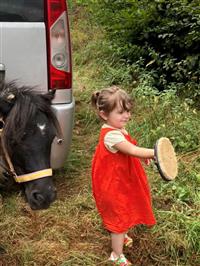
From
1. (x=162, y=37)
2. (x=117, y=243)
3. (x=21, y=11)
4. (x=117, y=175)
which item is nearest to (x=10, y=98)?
(x=117, y=175)

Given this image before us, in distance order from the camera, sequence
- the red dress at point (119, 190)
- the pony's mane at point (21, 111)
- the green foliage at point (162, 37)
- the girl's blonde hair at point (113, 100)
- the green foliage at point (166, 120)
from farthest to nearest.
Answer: the green foliage at point (162, 37) < the green foliage at point (166, 120) < the red dress at point (119, 190) < the girl's blonde hair at point (113, 100) < the pony's mane at point (21, 111)

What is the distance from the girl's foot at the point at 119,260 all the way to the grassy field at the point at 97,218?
6cm

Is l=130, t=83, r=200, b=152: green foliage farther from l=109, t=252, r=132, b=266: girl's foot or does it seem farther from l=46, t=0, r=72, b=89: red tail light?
l=109, t=252, r=132, b=266: girl's foot

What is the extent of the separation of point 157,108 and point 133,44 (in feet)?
6.16

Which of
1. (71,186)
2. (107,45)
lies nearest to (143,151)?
(71,186)

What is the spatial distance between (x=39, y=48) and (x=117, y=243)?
150 centimetres

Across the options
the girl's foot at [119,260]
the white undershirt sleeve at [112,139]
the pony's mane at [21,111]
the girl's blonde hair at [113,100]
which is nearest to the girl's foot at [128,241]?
the girl's foot at [119,260]

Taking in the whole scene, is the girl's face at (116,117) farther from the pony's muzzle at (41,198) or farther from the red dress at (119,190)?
the pony's muzzle at (41,198)

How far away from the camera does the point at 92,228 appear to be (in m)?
3.59

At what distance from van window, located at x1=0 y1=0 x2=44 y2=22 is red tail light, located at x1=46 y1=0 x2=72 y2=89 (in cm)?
7

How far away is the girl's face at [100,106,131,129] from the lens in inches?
115

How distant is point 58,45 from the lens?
3.55 m

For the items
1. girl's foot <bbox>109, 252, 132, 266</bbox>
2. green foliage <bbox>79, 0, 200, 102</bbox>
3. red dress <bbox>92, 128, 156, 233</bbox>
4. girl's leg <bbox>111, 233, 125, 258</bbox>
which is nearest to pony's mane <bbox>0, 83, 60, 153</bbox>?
red dress <bbox>92, 128, 156, 233</bbox>

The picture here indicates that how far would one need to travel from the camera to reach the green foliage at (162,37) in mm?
5613
